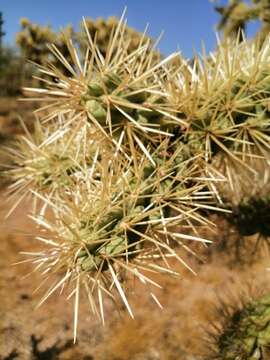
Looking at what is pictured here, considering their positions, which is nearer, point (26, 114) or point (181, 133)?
point (181, 133)

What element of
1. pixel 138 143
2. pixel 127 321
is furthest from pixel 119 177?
pixel 127 321

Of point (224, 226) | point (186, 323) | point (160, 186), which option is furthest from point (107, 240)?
point (186, 323)

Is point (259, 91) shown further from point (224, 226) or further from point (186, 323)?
point (186, 323)

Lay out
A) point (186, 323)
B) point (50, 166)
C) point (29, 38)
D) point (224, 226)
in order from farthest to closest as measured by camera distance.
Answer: point (29, 38) < point (186, 323) < point (224, 226) < point (50, 166)

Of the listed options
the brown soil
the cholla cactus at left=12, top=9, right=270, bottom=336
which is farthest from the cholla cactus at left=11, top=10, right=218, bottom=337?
the brown soil

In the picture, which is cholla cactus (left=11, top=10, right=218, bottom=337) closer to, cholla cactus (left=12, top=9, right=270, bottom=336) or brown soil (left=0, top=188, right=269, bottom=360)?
cholla cactus (left=12, top=9, right=270, bottom=336)

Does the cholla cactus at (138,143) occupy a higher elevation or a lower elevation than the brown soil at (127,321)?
higher

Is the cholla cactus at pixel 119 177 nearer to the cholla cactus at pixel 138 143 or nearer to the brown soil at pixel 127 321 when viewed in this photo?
the cholla cactus at pixel 138 143

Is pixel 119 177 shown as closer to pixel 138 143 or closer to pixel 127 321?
pixel 138 143

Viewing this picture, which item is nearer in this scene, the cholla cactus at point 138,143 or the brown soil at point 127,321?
the cholla cactus at point 138,143

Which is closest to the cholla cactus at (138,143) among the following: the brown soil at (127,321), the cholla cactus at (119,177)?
the cholla cactus at (119,177)

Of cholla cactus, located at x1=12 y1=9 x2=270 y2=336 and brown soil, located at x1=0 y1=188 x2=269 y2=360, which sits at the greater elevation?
cholla cactus, located at x1=12 y1=9 x2=270 y2=336
